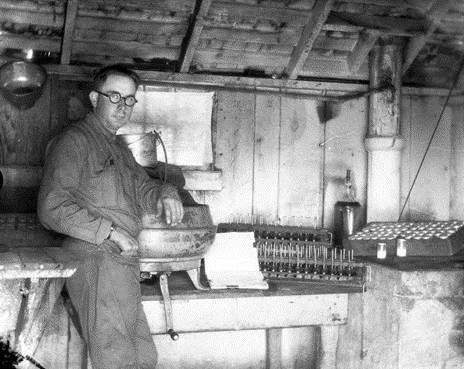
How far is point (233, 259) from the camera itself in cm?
468

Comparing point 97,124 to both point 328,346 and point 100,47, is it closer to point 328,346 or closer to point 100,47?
point 100,47

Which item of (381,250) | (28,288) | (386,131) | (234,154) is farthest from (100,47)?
(381,250)

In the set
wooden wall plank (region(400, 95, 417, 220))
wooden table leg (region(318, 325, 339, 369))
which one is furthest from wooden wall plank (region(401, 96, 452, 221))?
wooden table leg (region(318, 325, 339, 369))

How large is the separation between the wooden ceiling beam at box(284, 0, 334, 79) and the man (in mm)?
1608

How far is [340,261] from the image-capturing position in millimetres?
4746

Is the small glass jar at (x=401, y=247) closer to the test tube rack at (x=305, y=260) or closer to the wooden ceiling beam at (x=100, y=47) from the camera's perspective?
the test tube rack at (x=305, y=260)

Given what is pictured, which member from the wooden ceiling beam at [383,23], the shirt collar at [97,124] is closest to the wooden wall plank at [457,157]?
the wooden ceiling beam at [383,23]

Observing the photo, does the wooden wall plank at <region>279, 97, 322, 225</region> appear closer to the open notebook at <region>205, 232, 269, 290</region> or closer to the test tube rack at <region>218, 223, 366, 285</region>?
the test tube rack at <region>218, 223, 366, 285</region>

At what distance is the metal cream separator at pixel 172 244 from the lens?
4.00 m

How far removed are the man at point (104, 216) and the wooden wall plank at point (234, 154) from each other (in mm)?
1389

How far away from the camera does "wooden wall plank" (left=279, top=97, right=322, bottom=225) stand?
5516 mm

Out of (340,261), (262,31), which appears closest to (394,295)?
(340,261)

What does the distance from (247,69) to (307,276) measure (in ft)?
5.89

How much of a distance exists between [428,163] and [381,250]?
183 centimetres
